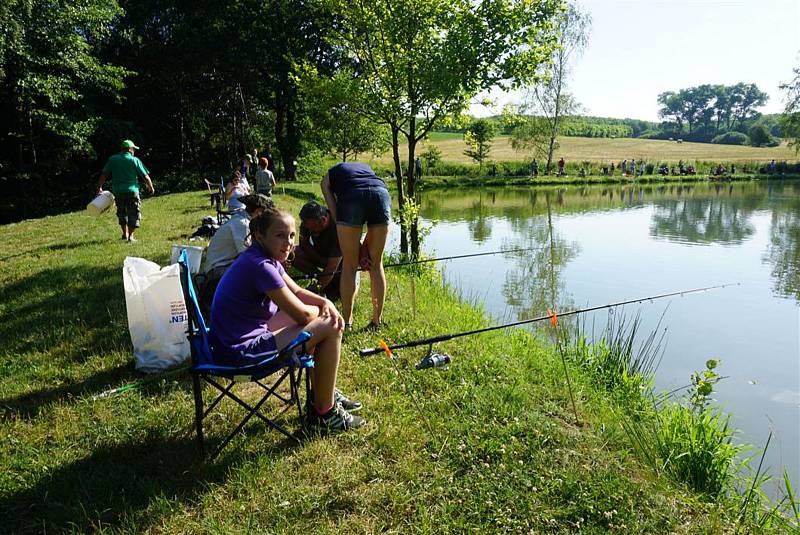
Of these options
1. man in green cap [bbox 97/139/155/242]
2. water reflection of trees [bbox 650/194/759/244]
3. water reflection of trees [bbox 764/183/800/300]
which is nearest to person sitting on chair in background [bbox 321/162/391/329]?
man in green cap [bbox 97/139/155/242]

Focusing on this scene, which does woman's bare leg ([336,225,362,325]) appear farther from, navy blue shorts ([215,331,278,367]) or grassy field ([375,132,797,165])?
grassy field ([375,132,797,165])

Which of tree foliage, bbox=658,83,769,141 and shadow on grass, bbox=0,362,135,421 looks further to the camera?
tree foliage, bbox=658,83,769,141

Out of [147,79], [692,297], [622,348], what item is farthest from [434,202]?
[622,348]

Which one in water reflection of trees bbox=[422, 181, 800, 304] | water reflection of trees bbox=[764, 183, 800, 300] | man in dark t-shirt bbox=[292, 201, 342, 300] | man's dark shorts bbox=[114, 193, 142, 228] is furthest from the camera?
water reflection of trees bbox=[764, 183, 800, 300]

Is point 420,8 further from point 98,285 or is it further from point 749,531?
point 749,531

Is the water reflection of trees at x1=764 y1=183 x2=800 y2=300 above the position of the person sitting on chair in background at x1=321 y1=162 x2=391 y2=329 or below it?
below

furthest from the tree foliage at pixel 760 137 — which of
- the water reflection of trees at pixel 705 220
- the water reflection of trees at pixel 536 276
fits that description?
the water reflection of trees at pixel 536 276

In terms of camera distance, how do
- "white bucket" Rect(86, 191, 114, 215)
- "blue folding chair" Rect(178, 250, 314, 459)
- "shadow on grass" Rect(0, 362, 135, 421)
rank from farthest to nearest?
"white bucket" Rect(86, 191, 114, 215)
"shadow on grass" Rect(0, 362, 135, 421)
"blue folding chair" Rect(178, 250, 314, 459)

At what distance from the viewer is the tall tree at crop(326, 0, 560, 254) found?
721 cm

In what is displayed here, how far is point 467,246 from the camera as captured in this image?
13.7 m

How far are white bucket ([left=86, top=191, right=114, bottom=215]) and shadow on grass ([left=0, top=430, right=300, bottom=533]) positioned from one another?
7091 millimetres

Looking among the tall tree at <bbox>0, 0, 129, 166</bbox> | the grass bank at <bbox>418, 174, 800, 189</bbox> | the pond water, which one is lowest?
the pond water

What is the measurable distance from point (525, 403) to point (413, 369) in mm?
947

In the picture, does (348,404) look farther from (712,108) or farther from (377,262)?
(712,108)
